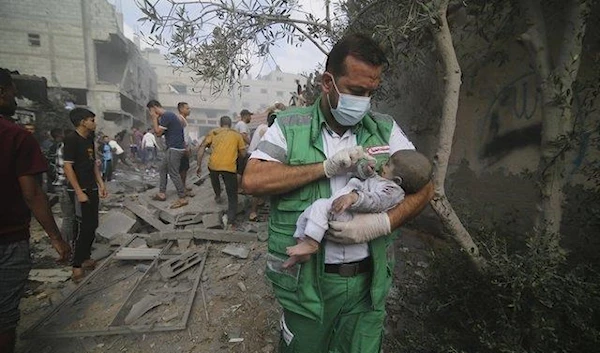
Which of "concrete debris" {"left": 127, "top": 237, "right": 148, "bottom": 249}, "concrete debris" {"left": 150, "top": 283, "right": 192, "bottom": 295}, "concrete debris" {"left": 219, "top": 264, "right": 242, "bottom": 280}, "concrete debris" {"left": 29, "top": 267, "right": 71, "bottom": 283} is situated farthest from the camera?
"concrete debris" {"left": 127, "top": 237, "right": 148, "bottom": 249}

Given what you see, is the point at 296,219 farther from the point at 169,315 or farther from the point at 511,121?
the point at 511,121

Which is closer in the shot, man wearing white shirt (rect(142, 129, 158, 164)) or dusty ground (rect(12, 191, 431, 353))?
dusty ground (rect(12, 191, 431, 353))

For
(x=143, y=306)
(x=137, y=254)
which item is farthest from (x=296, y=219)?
(x=137, y=254)

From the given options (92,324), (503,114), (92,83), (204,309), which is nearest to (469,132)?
(503,114)

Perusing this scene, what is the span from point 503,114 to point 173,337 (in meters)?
4.49

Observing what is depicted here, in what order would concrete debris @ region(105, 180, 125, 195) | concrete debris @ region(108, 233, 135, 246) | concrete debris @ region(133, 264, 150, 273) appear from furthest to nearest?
concrete debris @ region(105, 180, 125, 195), concrete debris @ region(108, 233, 135, 246), concrete debris @ region(133, 264, 150, 273)

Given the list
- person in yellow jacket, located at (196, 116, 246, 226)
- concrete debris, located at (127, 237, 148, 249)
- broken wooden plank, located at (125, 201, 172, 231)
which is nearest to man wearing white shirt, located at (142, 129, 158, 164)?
broken wooden plank, located at (125, 201, 172, 231)

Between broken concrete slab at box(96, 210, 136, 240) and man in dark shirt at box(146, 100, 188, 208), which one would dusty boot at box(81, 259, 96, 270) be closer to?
broken concrete slab at box(96, 210, 136, 240)

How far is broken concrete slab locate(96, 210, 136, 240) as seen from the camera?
5574 millimetres

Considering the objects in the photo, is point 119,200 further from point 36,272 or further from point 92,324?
point 92,324

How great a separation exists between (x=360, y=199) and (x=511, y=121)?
3321 millimetres

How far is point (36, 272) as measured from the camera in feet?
14.2

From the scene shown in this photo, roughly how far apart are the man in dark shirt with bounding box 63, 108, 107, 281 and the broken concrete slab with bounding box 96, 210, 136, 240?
4.43ft

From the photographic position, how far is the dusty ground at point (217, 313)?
2.88 meters
